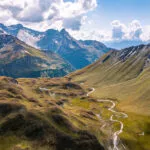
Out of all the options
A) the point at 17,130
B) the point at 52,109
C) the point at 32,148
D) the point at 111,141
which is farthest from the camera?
the point at 52,109

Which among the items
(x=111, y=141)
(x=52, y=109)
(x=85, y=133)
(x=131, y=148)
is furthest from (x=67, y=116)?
(x=131, y=148)

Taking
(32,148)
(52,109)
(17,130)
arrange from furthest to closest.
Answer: (52,109), (17,130), (32,148)

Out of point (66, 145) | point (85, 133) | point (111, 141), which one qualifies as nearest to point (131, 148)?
point (111, 141)

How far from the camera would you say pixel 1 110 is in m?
172

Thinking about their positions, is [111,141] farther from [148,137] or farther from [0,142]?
[0,142]

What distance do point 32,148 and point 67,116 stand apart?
138 ft

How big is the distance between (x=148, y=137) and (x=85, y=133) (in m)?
45.9

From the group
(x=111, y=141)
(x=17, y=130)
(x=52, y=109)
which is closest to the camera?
(x=17, y=130)

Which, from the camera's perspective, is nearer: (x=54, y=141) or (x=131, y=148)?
(x=54, y=141)

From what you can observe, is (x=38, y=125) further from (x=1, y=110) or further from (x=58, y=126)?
(x=1, y=110)

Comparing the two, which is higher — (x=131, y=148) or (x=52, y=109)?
(x=52, y=109)

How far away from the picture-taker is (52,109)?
576 ft

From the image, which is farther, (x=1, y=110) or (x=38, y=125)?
(x=1, y=110)

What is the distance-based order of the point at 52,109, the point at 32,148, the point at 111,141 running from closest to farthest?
1. the point at 32,148
2. the point at 111,141
3. the point at 52,109
